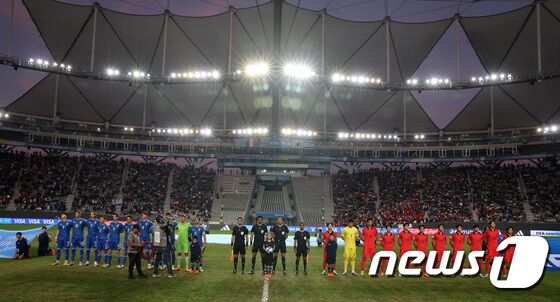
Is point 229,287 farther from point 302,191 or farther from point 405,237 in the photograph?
point 302,191

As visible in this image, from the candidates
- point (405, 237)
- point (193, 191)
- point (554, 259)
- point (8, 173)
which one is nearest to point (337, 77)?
point (193, 191)

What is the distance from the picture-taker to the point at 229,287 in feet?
45.4

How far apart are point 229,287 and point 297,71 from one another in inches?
1759

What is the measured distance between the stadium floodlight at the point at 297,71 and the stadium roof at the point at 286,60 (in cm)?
583

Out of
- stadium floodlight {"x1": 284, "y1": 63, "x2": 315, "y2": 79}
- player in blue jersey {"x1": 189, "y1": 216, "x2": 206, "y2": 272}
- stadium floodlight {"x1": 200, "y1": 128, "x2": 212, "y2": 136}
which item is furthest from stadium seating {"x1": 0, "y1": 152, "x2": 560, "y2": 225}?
player in blue jersey {"x1": 189, "y1": 216, "x2": 206, "y2": 272}

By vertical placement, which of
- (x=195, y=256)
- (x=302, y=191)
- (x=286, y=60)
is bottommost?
(x=195, y=256)

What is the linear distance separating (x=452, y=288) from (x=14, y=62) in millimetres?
58220

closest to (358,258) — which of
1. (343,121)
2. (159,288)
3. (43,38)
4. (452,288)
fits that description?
(452,288)

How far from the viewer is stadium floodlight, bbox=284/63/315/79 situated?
179 feet

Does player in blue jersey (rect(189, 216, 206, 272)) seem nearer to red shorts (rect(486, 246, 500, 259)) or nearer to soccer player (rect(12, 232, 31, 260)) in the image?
soccer player (rect(12, 232, 31, 260))

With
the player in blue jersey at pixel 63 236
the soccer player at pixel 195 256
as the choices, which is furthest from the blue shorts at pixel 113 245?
the soccer player at pixel 195 256

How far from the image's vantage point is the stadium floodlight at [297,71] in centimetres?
5469

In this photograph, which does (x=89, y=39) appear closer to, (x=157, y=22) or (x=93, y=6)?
(x=93, y=6)

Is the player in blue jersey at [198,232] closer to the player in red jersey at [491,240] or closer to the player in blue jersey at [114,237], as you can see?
the player in blue jersey at [114,237]
